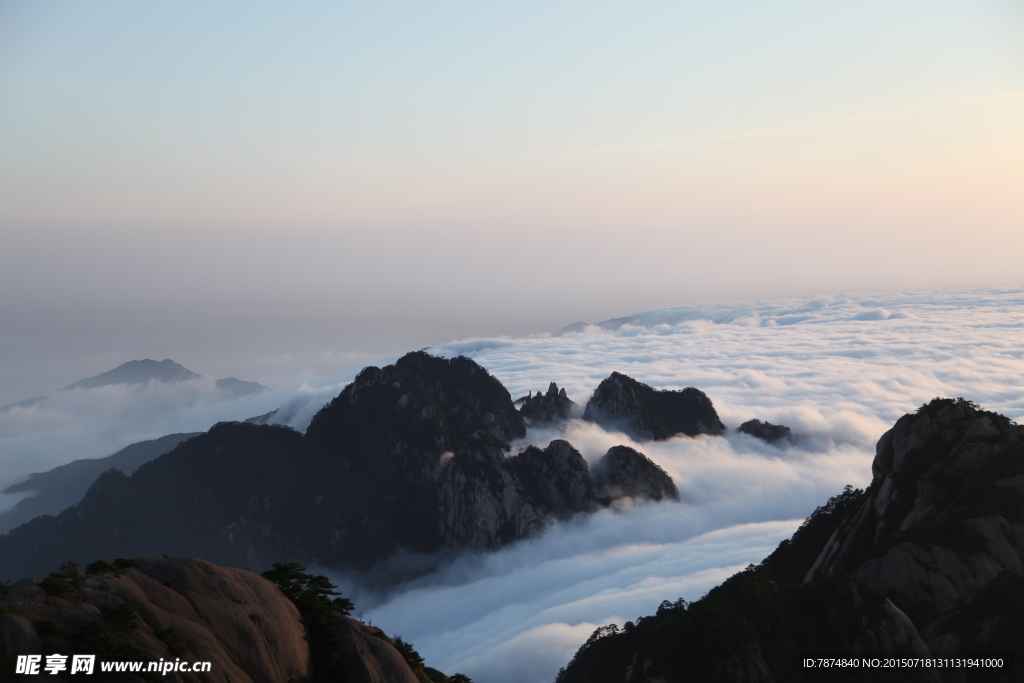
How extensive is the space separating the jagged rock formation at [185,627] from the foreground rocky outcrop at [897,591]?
105 ft

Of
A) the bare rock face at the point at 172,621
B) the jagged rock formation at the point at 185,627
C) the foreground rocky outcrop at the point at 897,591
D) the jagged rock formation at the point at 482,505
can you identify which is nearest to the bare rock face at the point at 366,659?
the jagged rock formation at the point at 185,627

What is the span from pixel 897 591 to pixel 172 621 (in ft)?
233

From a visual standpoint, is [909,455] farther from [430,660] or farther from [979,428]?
[430,660]

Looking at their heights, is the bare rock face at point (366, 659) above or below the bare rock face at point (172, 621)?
below

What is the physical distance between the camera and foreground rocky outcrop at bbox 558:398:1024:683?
212 feet

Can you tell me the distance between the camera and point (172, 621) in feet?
151

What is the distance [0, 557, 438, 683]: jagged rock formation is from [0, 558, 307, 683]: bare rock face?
59 millimetres

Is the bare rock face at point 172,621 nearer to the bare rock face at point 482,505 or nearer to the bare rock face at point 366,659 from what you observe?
the bare rock face at point 366,659

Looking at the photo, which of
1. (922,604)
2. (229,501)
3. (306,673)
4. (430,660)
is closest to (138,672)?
(306,673)

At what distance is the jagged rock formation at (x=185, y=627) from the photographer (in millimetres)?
40094

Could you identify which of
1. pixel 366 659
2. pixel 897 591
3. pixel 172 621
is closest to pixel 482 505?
pixel 897 591

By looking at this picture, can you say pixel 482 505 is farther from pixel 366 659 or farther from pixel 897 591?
pixel 366 659

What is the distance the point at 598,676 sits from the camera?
293ft

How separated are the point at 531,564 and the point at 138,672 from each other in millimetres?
157522
